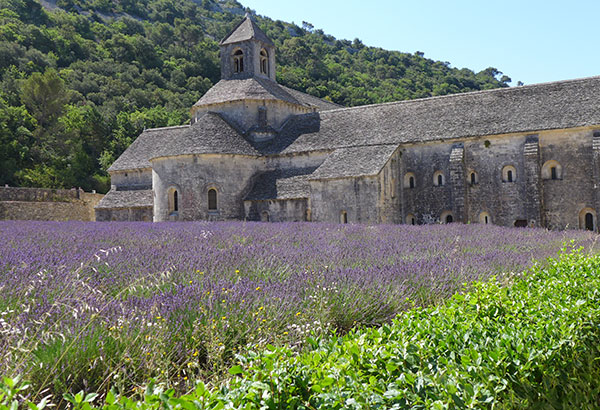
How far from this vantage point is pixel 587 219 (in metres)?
26.4

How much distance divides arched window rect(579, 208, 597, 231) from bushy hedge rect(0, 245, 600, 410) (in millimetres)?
23888

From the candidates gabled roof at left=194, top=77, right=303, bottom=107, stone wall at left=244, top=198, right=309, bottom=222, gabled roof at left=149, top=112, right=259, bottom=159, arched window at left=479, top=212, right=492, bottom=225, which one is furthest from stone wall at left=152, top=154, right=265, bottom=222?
arched window at left=479, top=212, right=492, bottom=225

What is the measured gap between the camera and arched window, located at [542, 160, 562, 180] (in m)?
26.8

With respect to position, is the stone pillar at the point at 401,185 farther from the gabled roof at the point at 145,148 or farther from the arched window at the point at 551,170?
the gabled roof at the point at 145,148

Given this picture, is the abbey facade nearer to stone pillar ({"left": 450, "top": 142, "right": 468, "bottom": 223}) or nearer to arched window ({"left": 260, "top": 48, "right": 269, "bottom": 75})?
stone pillar ({"left": 450, "top": 142, "right": 468, "bottom": 223})

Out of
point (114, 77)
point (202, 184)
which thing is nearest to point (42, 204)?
point (202, 184)

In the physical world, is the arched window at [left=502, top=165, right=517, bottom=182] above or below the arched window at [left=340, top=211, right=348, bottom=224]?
above

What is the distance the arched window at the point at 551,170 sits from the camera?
26.8 m

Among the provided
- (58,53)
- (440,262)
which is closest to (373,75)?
(58,53)

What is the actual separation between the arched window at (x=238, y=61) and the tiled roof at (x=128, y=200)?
1059cm

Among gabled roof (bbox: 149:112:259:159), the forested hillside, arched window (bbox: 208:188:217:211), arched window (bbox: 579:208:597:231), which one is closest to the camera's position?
arched window (bbox: 579:208:597:231)

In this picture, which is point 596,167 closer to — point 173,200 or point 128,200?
point 173,200

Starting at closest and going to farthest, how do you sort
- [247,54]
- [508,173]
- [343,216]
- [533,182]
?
1. [533,182]
2. [508,173]
3. [343,216]
4. [247,54]

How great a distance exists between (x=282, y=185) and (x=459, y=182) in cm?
999
